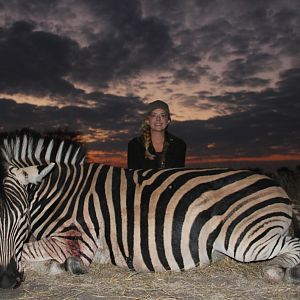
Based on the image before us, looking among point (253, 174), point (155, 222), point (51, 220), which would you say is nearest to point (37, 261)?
point (51, 220)

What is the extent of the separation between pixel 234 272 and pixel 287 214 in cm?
60

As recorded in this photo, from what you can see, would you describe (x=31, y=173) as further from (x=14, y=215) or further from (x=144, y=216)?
(x=144, y=216)

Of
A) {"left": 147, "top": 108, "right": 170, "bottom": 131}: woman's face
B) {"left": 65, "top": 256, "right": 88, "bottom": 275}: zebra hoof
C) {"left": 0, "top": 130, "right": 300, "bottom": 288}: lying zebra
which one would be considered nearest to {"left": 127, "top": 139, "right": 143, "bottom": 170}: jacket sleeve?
{"left": 147, "top": 108, "right": 170, "bottom": 131}: woman's face

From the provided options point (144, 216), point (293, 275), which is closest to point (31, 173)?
point (144, 216)

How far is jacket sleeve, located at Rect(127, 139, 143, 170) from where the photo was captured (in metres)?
5.18

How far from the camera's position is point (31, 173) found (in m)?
3.28

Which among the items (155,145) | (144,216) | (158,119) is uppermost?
(158,119)

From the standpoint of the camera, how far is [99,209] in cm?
352

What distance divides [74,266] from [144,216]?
0.62 meters

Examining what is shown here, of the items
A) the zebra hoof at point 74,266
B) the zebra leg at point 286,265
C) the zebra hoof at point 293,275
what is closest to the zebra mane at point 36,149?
the zebra hoof at point 74,266

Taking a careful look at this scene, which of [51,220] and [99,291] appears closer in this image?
[99,291]

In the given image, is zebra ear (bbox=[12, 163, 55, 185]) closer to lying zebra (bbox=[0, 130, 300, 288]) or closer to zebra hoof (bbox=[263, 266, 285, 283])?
lying zebra (bbox=[0, 130, 300, 288])

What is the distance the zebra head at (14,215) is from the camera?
289cm

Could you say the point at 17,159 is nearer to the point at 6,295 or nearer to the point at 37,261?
the point at 37,261
